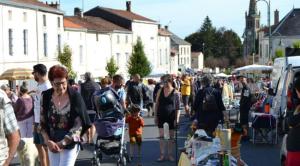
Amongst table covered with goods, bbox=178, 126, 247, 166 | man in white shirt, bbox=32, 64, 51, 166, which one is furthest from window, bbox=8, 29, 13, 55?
table covered with goods, bbox=178, 126, 247, 166

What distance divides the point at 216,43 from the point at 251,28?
15.3 meters

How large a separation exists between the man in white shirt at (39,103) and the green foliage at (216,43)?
14031 cm

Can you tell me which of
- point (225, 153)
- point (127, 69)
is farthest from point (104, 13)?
point (225, 153)

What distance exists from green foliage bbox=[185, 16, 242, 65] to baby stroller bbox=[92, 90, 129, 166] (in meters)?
139

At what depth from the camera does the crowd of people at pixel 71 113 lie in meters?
6.61

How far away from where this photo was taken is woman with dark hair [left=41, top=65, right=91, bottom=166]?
21.9 ft

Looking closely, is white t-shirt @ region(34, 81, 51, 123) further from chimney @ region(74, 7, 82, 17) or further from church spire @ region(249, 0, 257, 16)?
church spire @ region(249, 0, 257, 16)

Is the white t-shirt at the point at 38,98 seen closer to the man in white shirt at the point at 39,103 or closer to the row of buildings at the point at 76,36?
the man in white shirt at the point at 39,103

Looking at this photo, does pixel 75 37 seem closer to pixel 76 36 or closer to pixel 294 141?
pixel 76 36

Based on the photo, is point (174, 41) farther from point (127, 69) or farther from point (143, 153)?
point (143, 153)

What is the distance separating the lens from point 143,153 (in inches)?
546

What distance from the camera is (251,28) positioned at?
529 feet

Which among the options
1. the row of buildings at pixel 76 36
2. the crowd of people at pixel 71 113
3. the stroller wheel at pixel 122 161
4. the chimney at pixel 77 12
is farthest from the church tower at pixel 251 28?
the stroller wheel at pixel 122 161

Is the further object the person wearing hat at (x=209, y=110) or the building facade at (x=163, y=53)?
the building facade at (x=163, y=53)
